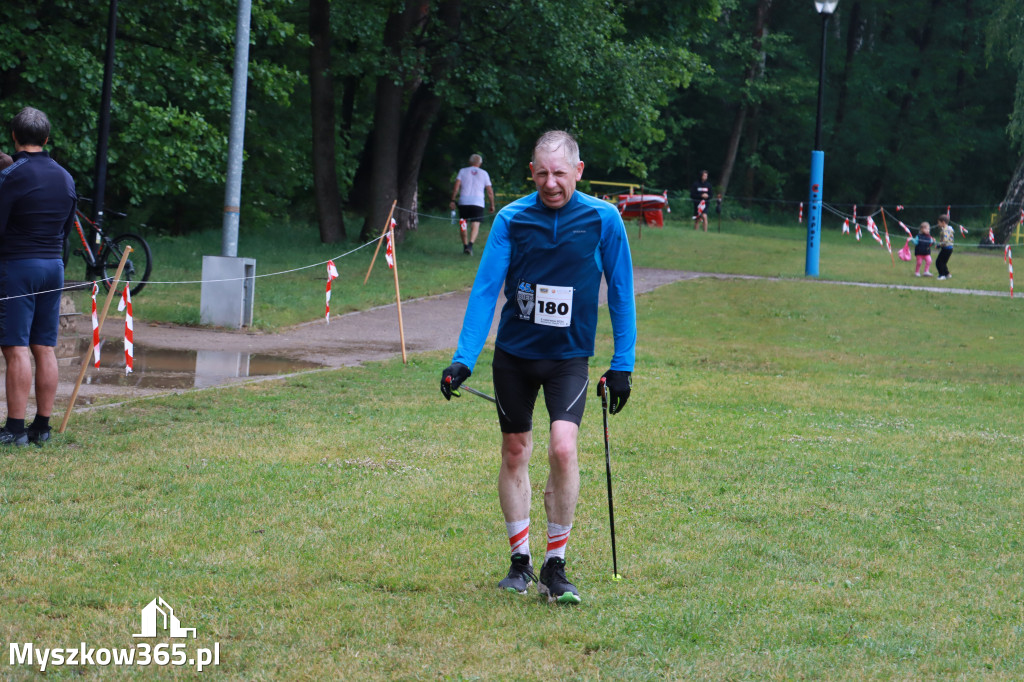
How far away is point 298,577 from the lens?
16.4 feet

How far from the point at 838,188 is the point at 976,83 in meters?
7.86

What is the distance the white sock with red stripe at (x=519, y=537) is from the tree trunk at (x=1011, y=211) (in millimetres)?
38833

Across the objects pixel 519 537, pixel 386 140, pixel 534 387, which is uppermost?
pixel 386 140

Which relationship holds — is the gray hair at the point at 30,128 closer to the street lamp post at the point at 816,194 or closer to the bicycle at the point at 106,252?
the bicycle at the point at 106,252

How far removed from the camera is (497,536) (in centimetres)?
575

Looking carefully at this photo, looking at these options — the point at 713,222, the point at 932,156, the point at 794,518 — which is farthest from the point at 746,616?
the point at 932,156

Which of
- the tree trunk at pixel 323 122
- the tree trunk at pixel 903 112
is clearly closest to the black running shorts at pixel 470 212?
the tree trunk at pixel 323 122

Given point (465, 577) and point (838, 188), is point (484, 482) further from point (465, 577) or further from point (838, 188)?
point (838, 188)

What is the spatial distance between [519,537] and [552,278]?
3.64ft

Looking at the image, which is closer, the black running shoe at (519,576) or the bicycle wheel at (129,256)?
the black running shoe at (519,576)

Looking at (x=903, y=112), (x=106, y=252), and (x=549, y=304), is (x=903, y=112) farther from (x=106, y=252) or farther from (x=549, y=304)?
(x=549, y=304)

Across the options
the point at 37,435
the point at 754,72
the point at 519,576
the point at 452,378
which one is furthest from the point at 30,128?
the point at 754,72

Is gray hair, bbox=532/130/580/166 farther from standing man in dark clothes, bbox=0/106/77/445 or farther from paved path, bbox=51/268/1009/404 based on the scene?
paved path, bbox=51/268/1009/404

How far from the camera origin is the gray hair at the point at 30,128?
725 centimetres
